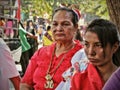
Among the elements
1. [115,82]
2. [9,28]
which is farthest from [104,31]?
[9,28]

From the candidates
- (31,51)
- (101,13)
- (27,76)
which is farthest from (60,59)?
(101,13)

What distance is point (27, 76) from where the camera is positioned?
306cm

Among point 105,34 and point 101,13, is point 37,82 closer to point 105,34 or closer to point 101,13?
point 105,34

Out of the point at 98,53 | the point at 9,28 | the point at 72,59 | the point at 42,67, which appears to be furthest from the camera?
the point at 9,28

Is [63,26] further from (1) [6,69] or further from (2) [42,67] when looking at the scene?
(1) [6,69]

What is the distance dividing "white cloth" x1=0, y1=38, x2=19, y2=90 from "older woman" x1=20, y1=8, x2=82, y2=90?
190mm

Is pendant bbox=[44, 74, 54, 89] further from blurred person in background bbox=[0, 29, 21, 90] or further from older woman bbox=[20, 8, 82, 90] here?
blurred person in background bbox=[0, 29, 21, 90]

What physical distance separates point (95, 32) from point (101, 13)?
31.5 feet

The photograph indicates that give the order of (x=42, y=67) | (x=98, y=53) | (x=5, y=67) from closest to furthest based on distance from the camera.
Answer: (x=98, y=53), (x=42, y=67), (x=5, y=67)

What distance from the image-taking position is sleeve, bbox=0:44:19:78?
324 centimetres

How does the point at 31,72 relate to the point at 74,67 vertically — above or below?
below

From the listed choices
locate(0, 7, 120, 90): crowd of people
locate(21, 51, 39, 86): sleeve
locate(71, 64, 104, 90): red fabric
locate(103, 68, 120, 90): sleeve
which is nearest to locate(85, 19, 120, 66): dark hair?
locate(0, 7, 120, 90): crowd of people

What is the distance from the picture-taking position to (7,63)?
3277 millimetres

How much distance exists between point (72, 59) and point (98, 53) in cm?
63
